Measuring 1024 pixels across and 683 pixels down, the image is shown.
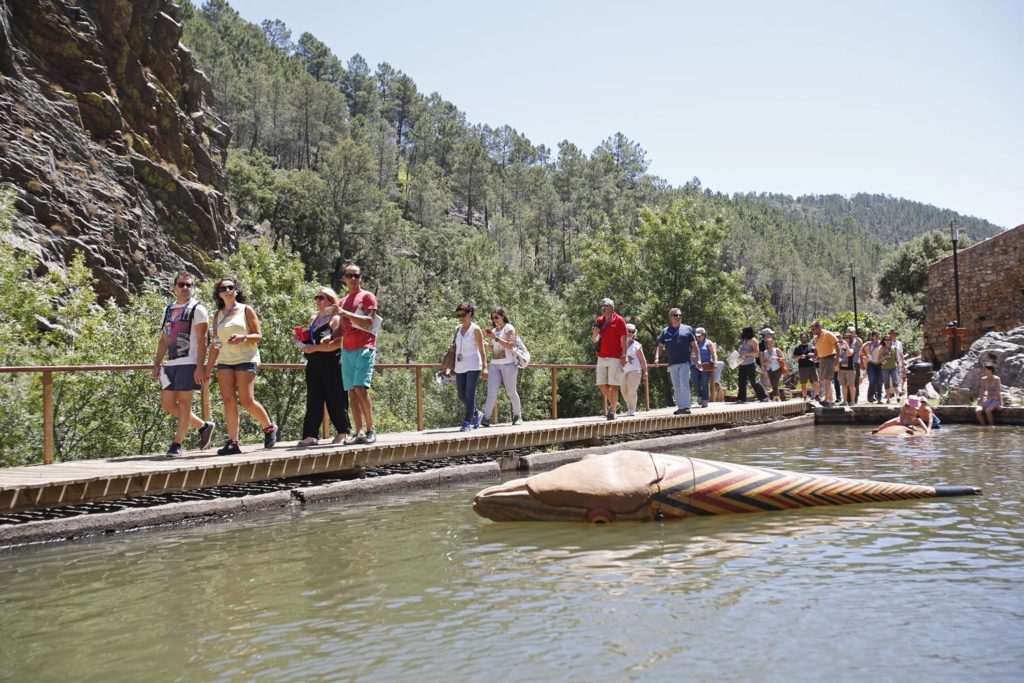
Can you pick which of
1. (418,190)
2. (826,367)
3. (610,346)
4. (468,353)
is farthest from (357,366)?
(418,190)

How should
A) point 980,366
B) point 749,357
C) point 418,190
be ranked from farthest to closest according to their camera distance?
point 418,190, point 980,366, point 749,357

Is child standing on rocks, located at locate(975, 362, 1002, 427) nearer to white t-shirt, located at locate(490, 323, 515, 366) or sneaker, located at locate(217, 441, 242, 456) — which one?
white t-shirt, located at locate(490, 323, 515, 366)

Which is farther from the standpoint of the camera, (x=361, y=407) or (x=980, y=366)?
(x=980, y=366)

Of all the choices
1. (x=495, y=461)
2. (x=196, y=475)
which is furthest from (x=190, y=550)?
(x=495, y=461)

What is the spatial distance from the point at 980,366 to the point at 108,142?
42.6 m

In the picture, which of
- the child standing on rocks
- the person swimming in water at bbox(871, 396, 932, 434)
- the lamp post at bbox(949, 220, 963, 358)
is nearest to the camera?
the person swimming in water at bbox(871, 396, 932, 434)

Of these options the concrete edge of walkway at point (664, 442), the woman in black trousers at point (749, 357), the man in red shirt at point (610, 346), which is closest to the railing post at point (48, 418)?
the concrete edge of walkway at point (664, 442)

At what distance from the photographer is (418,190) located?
119562 mm

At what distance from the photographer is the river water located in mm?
4312

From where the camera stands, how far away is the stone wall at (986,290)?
3170cm

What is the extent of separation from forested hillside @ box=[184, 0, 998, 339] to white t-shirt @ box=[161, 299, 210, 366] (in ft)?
123

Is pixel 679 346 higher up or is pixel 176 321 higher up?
pixel 176 321

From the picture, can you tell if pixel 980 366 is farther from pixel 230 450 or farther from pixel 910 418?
pixel 230 450

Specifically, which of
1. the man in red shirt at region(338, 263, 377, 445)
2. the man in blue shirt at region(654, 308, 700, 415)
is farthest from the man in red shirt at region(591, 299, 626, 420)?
the man in red shirt at region(338, 263, 377, 445)
